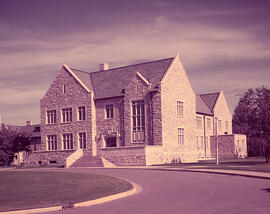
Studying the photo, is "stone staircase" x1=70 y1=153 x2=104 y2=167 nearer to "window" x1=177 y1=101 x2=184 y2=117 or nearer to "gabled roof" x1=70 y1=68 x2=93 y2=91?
"gabled roof" x1=70 y1=68 x2=93 y2=91

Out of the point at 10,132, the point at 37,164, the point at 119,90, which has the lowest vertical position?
the point at 37,164

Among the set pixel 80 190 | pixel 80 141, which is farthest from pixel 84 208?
pixel 80 141

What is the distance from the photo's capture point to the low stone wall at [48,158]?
50000 mm

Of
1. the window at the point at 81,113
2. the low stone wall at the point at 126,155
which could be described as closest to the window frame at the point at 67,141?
the window at the point at 81,113

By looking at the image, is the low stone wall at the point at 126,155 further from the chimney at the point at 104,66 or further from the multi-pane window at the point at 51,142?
the chimney at the point at 104,66

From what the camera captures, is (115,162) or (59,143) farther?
(59,143)

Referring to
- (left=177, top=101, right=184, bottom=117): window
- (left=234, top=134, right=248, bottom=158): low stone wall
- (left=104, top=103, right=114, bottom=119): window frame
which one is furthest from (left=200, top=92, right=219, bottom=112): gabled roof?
(left=104, top=103, right=114, bottom=119): window frame

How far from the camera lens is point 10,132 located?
5491 centimetres

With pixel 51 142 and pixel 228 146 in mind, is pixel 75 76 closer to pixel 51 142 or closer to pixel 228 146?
pixel 51 142

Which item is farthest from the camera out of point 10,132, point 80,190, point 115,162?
point 10,132

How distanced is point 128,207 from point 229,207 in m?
3.12

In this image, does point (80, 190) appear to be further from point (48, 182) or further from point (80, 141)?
point (80, 141)

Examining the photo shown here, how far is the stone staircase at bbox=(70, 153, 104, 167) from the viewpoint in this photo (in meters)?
42.9

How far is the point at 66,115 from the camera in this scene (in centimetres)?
5209
